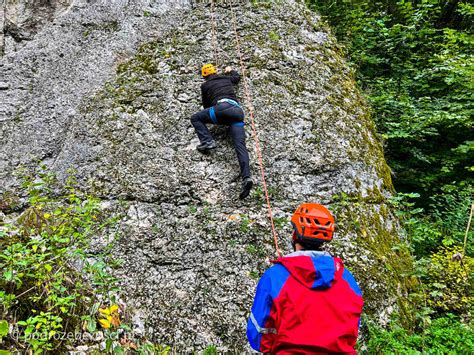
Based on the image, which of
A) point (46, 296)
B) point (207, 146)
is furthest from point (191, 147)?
point (46, 296)

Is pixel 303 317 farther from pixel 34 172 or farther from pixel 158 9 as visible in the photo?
pixel 158 9

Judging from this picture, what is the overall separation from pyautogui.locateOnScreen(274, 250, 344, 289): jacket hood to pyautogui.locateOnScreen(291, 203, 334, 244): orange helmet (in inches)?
6.3

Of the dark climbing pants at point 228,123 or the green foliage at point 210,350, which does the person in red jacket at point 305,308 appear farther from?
the dark climbing pants at point 228,123

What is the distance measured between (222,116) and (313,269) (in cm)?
397

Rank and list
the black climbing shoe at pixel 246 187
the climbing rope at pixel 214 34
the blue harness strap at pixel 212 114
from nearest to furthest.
A: the black climbing shoe at pixel 246 187 < the blue harness strap at pixel 212 114 < the climbing rope at pixel 214 34

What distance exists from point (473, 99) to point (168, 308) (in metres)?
9.04

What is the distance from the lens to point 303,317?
215cm

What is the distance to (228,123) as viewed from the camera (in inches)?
227

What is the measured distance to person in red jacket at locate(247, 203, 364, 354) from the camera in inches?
84.0

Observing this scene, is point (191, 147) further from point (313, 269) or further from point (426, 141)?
point (426, 141)

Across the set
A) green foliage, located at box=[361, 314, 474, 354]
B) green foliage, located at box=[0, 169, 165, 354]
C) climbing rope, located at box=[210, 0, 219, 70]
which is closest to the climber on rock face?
climbing rope, located at box=[210, 0, 219, 70]

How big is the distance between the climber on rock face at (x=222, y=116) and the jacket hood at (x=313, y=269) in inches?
117

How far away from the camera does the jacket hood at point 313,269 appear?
2209mm

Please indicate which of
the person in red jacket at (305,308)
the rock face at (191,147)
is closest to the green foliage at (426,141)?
the rock face at (191,147)
